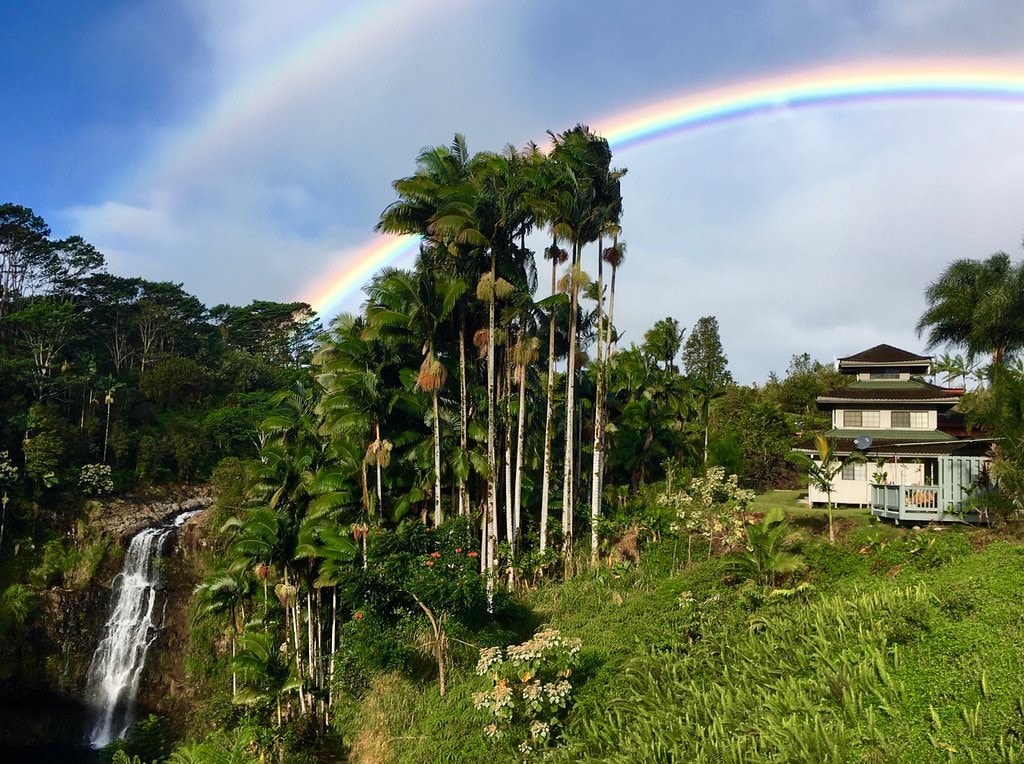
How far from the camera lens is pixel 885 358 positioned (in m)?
31.0

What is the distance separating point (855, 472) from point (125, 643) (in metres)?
35.9

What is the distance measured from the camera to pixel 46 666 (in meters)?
31.1

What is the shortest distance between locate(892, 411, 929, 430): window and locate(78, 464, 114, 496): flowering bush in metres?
42.2

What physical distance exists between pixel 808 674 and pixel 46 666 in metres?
35.9

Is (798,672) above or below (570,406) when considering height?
below

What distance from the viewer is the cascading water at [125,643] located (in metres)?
31.6

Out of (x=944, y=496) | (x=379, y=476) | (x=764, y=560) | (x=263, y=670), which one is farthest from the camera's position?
(x=379, y=476)

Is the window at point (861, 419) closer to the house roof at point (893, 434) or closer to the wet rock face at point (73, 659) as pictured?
the house roof at point (893, 434)

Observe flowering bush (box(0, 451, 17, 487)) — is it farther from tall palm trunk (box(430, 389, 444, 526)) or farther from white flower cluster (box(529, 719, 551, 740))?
white flower cluster (box(529, 719, 551, 740))


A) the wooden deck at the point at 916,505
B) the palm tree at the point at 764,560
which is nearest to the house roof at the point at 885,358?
the wooden deck at the point at 916,505

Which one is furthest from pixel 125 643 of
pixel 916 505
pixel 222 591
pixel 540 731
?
pixel 916 505

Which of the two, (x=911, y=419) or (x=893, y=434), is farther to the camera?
(x=911, y=419)

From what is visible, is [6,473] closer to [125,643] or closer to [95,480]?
[95,480]

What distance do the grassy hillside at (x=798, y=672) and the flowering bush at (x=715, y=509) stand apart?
1.66 metres
